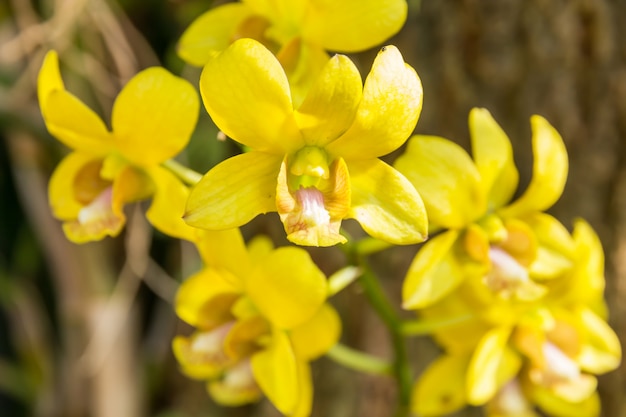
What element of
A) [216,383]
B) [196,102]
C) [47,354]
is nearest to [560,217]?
[216,383]

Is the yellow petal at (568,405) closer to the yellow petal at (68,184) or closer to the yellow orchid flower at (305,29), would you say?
the yellow orchid flower at (305,29)

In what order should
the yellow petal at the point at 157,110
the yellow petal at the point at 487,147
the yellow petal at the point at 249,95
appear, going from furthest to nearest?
1. the yellow petal at the point at 487,147
2. the yellow petal at the point at 157,110
3. the yellow petal at the point at 249,95

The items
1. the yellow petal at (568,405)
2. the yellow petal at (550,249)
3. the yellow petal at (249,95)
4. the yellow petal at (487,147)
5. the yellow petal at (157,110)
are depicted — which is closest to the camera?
the yellow petal at (249,95)

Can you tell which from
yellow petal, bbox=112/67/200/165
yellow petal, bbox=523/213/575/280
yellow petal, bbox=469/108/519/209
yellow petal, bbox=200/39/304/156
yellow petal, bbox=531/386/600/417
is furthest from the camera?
yellow petal, bbox=531/386/600/417

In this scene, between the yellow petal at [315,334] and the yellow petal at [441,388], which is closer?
the yellow petal at [315,334]

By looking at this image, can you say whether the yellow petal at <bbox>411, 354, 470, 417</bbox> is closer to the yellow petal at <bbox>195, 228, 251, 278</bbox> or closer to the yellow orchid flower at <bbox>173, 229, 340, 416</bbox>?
the yellow orchid flower at <bbox>173, 229, 340, 416</bbox>

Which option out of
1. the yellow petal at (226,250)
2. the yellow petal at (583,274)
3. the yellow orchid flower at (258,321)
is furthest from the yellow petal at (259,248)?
the yellow petal at (583,274)

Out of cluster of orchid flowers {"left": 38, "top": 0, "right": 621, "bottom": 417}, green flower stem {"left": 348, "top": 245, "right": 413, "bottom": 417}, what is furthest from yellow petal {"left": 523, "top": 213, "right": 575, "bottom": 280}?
green flower stem {"left": 348, "top": 245, "right": 413, "bottom": 417}

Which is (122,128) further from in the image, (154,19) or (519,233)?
(154,19)
